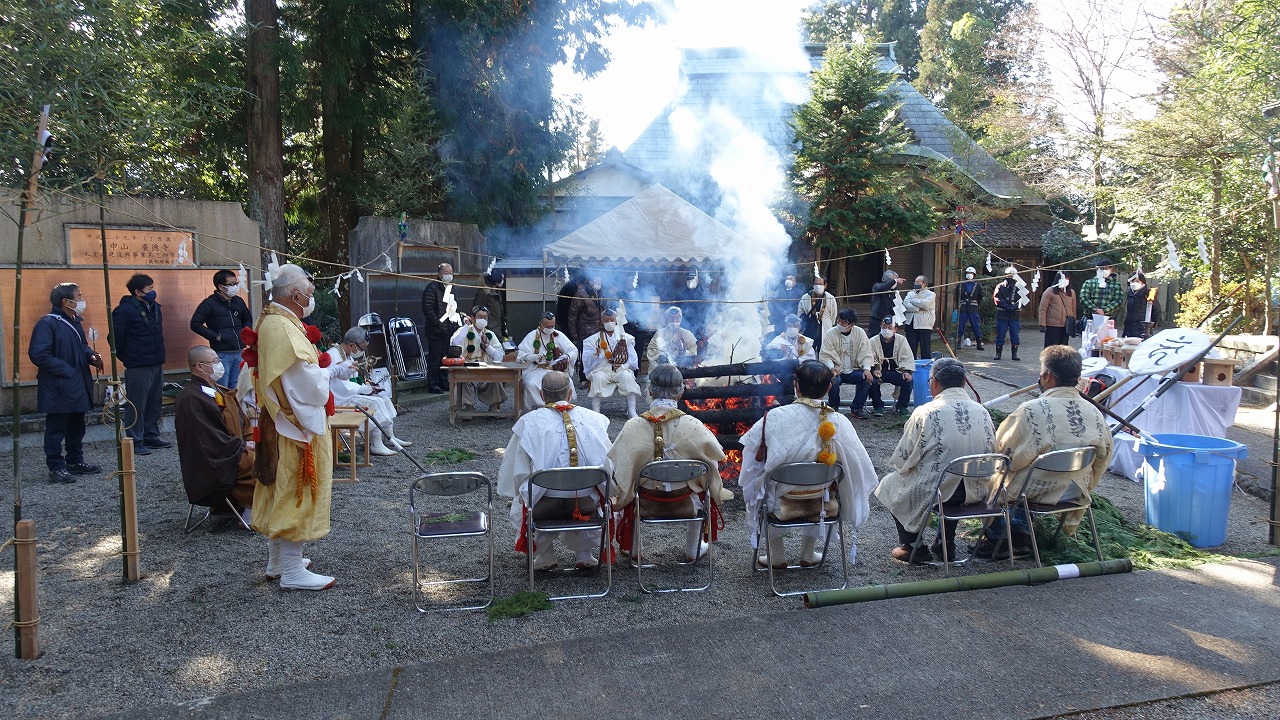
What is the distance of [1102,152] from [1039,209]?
881cm

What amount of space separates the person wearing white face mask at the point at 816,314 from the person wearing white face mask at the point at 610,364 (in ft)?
7.74

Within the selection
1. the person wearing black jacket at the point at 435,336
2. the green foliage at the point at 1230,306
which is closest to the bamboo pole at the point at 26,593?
the person wearing black jacket at the point at 435,336

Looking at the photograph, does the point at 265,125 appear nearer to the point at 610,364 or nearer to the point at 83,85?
the point at 610,364

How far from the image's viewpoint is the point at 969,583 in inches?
185

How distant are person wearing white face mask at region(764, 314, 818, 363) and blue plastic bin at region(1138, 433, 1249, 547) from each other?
4.97 metres

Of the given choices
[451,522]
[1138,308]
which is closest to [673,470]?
[451,522]

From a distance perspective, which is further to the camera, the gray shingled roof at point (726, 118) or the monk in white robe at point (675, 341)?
the gray shingled roof at point (726, 118)

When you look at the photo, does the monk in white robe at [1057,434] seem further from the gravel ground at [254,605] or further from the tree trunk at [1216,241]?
the tree trunk at [1216,241]

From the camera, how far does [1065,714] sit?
11.5 feet

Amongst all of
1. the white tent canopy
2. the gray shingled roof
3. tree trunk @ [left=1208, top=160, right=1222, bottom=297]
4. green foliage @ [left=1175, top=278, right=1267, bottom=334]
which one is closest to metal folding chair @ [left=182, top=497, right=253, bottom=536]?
the white tent canopy

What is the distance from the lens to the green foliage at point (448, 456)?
8.08m

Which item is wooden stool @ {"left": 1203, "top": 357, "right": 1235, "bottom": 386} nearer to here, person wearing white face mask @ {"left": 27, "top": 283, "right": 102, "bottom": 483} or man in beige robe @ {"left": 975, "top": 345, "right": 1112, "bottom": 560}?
man in beige robe @ {"left": 975, "top": 345, "right": 1112, "bottom": 560}

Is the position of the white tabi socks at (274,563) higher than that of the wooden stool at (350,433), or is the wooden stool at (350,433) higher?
the wooden stool at (350,433)

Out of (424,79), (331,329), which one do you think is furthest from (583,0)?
(331,329)
